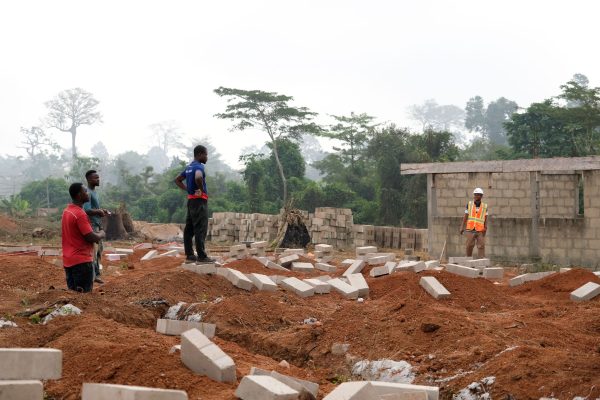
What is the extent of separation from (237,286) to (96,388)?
17.8ft

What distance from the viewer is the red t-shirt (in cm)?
824

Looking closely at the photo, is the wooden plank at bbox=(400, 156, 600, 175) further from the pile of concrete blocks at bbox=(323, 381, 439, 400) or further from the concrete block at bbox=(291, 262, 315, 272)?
the pile of concrete blocks at bbox=(323, 381, 439, 400)

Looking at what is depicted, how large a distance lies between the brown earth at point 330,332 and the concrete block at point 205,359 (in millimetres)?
64

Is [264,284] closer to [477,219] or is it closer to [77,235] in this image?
[77,235]

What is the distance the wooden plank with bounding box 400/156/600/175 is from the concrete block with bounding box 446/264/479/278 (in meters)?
5.71

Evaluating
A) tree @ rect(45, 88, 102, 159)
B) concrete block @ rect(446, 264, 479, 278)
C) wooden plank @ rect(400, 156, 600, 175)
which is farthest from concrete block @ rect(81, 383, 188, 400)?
tree @ rect(45, 88, 102, 159)

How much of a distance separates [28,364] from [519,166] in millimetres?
13585

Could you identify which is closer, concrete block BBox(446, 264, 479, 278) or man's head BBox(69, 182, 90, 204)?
man's head BBox(69, 182, 90, 204)

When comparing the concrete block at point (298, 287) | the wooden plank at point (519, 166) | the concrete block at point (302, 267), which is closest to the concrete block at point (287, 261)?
the concrete block at point (302, 267)

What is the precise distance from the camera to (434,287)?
982 centimetres

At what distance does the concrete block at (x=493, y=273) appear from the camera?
12.8m

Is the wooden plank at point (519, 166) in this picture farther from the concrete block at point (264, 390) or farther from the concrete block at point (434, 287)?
the concrete block at point (264, 390)

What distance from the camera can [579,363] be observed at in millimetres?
5777

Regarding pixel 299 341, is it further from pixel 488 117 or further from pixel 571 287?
pixel 488 117
